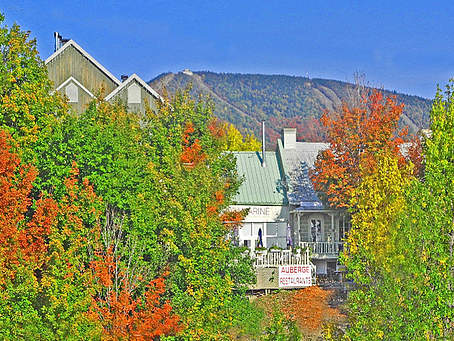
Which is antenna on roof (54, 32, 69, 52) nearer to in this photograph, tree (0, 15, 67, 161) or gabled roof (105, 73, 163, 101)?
gabled roof (105, 73, 163, 101)

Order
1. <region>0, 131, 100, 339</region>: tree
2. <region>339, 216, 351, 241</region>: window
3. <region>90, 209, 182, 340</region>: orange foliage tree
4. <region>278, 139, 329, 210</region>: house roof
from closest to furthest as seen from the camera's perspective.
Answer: <region>0, 131, 100, 339</region>: tree, <region>90, 209, 182, 340</region>: orange foliage tree, <region>339, 216, 351, 241</region>: window, <region>278, 139, 329, 210</region>: house roof

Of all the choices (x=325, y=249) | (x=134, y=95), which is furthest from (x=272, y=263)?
(x=134, y=95)

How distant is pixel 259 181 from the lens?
41.7 metres

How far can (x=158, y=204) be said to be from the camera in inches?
1048

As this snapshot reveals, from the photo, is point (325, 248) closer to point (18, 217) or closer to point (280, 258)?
point (280, 258)

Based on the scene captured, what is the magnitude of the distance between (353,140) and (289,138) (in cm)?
932

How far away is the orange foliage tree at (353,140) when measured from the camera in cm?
3472

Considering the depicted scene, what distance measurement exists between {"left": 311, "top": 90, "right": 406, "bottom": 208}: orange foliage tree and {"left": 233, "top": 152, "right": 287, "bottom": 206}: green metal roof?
4.91 meters

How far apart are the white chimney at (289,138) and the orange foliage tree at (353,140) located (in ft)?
23.8

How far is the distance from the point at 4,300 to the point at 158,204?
656 centimetres

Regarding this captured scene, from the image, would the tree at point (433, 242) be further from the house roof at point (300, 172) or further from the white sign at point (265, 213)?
the white sign at point (265, 213)

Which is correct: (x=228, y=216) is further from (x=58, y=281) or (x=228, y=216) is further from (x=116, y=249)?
(x=58, y=281)

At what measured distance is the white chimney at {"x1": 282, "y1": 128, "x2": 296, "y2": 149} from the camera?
43.8 metres

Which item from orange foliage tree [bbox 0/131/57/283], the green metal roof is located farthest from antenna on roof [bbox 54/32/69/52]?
orange foliage tree [bbox 0/131/57/283]
